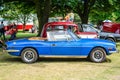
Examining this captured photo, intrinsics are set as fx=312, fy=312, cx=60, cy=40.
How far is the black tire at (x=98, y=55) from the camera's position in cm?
1248

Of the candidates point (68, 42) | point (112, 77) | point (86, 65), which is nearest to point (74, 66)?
point (86, 65)

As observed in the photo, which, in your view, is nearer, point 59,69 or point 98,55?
point 59,69

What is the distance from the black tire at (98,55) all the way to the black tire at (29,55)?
7.34 ft

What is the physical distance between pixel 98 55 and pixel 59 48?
5.26 feet

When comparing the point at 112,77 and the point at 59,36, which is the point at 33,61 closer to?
the point at 59,36

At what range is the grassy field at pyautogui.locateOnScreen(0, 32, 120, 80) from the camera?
9453 mm

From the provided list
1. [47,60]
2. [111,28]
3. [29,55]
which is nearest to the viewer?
[29,55]

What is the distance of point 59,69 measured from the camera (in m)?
10.8

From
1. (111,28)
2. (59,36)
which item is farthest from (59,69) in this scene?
(111,28)

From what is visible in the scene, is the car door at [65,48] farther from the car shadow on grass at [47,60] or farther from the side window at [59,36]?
the car shadow on grass at [47,60]

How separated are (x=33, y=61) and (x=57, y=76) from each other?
2898mm

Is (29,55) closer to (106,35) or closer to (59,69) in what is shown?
(59,69)

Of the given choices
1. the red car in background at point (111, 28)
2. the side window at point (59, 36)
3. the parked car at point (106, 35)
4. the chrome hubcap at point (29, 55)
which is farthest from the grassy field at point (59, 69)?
the red car in background at point (111, 28)

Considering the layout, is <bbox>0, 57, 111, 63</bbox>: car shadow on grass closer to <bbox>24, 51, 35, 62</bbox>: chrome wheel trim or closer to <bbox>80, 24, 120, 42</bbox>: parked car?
<bbox>24, 51, 35, 62</bbox>: chrome wheel trim
